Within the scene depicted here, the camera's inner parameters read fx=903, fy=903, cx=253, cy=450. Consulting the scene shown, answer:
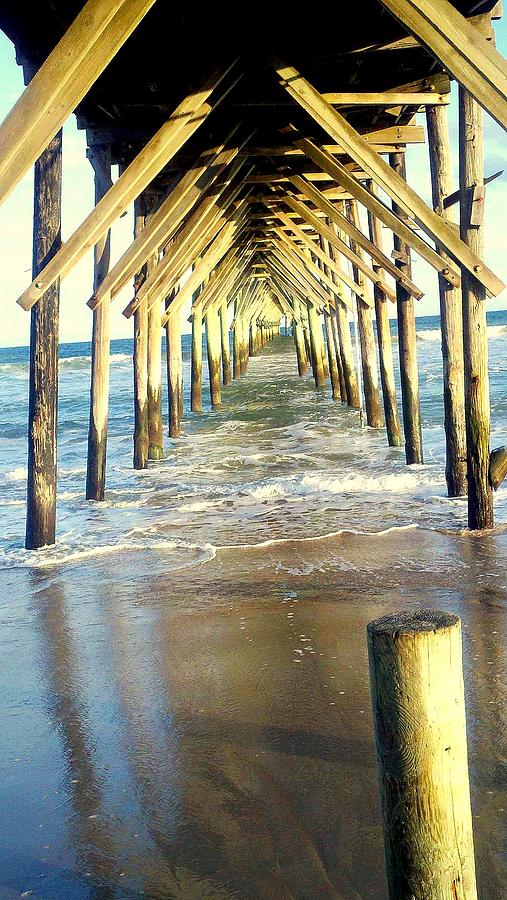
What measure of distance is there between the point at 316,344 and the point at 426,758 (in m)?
17.9

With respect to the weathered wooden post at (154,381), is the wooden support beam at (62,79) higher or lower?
higher

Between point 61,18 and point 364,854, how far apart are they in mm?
4146

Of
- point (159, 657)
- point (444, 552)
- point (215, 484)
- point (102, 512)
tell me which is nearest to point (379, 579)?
point (444, 552)

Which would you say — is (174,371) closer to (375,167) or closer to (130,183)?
(130,183)

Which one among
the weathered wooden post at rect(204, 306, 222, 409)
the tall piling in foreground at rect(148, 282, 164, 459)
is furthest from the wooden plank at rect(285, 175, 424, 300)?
the weathered wooden post at rect(204, 306, 222, 409)

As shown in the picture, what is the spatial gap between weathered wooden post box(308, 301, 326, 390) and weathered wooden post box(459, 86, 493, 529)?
44.7 ft

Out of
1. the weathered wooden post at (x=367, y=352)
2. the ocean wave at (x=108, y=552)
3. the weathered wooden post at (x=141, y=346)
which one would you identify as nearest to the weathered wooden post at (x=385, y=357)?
the weathered wooden post at (x=367, y=352)

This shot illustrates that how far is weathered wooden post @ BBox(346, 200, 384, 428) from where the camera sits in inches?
411

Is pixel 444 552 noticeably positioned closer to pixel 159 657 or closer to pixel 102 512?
pixel 159 657

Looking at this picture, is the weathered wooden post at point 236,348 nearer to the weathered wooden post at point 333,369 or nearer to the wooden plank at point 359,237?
the weathered wooden post at point 333,369

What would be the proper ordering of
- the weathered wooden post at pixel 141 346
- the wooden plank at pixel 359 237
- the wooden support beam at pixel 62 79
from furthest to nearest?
the weathered wooden post at pixel 141 346, the wooden plank at pixel 359 237, the wooden support beam at pixel 62 79

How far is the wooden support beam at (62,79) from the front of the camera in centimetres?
Result: 319

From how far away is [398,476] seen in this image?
725cm

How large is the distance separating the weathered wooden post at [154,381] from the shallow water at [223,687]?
2.40 metres
